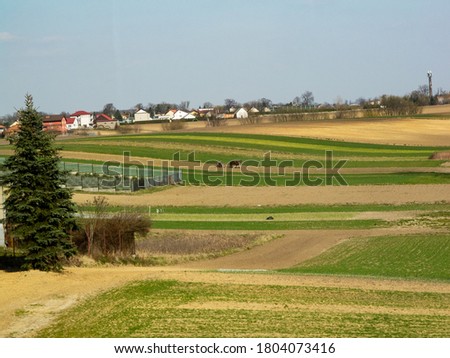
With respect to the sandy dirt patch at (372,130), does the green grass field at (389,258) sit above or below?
below

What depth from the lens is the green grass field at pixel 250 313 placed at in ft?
59.3

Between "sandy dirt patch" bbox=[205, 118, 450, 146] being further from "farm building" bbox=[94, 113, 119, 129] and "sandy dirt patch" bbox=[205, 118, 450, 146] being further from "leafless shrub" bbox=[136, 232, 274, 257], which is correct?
"farm building" bbox=[94, 113, 119, 129]

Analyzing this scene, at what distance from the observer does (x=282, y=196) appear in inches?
2244

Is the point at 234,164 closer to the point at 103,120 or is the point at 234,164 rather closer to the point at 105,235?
the point at 105,235

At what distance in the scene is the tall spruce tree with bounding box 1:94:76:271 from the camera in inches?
1011

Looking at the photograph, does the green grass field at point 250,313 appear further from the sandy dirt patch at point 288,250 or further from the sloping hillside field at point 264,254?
the sandy dirt patch at point 288,250

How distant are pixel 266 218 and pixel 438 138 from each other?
5865cm

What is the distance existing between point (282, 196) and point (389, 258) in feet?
78.0

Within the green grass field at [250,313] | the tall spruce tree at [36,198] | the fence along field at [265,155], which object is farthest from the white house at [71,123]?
the green grass field at [250,313]

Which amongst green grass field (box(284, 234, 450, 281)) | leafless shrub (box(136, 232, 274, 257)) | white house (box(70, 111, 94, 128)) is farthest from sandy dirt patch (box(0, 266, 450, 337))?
white house (box(70, 111, 94, 128))

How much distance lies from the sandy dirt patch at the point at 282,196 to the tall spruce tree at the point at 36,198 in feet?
87.3

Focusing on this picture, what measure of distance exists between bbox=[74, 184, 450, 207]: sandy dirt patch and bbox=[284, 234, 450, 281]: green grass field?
14563 millimetres

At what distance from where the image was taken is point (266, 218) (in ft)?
156

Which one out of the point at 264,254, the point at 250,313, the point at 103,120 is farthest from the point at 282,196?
the point at 103,120
